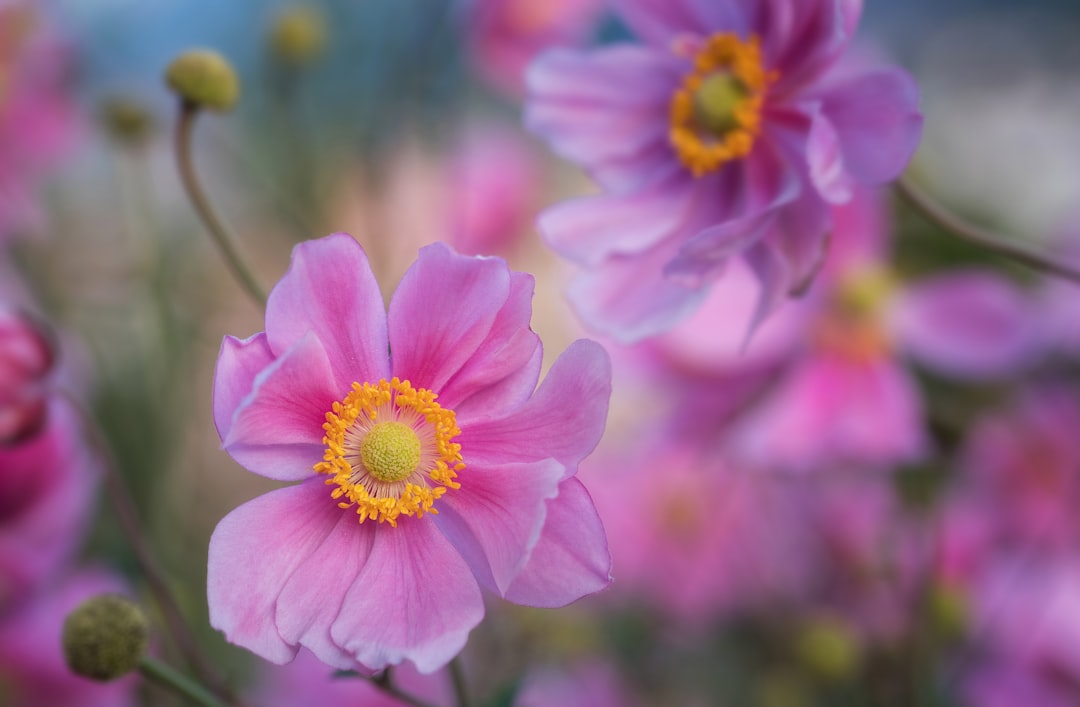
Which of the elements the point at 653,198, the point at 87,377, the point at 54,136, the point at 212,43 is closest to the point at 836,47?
the point at 653,198

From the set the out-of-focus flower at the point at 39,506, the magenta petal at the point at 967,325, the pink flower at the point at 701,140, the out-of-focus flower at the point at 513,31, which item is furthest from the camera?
the out-of-focus flower at the point at 513,31

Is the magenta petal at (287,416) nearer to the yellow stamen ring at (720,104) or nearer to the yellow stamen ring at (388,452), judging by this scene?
the yellow stamen ring at (388,452)

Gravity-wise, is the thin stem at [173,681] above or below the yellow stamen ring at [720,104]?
below

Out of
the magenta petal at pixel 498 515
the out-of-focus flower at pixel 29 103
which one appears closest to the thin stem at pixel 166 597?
the magenta petal at pixel 498 515

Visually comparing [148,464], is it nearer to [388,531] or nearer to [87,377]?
[87,377]

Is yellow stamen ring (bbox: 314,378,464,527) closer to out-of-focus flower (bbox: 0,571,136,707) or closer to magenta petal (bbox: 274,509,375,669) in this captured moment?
magenta petal (bbox: 274,509,375,669)

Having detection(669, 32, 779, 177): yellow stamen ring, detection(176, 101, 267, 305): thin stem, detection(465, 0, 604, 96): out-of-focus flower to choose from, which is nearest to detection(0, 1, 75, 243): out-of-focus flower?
detection(465, 0, 604, 96): out-of-focus flower

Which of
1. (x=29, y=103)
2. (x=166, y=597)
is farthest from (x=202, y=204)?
(x=29, y=103)

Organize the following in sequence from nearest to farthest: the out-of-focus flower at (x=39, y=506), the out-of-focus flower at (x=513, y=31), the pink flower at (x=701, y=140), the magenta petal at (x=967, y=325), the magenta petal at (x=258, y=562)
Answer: the magenta petal at (x=258, y=562) < the pink flower at (x=701, y=140) < the out-of-focus flower at (x=39, y=506) < the magenta petal at (x=967, y=325) < the out-of-focus flower at (x=513, y=31)
